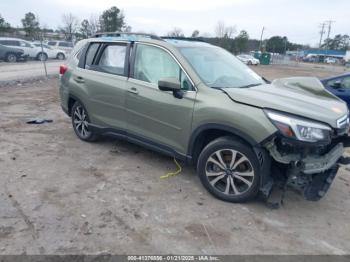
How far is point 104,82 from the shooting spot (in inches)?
196

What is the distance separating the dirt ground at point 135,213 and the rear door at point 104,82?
649 mm

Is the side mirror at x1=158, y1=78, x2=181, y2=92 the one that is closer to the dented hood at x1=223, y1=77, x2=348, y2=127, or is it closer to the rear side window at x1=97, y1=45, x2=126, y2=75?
the dented hood at x1=223, y1=77, x2=348, y2=127

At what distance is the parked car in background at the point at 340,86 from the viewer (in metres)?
7.34

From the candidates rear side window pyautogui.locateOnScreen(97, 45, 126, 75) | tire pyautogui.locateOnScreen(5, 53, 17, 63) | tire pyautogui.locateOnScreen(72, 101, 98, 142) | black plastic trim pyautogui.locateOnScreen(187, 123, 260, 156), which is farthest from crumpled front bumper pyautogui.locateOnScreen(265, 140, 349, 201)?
tire pyautogui.locateOnScreen(5, 53, 17, 63)

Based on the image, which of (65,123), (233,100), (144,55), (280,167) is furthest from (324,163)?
(65,123)

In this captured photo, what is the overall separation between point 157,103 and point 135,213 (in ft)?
4.76

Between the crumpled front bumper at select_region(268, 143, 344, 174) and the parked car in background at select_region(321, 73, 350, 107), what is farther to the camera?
the parked car in background at select_region(321, 73, 350, 107)

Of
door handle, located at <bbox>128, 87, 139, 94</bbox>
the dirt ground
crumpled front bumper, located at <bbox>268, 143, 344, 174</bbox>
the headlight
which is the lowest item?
the dirt ground

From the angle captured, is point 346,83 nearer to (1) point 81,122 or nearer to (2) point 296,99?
(2) point 296,99

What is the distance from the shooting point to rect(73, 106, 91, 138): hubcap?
18.4ft

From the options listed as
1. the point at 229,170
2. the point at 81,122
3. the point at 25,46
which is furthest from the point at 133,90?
the point at 25,46

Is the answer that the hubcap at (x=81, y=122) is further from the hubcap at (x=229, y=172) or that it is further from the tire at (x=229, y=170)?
the hubcap at (x=229, y=172)

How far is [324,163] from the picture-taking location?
3.53m

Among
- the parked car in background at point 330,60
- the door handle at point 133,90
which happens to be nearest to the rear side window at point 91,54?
the door handle at point 133,90
